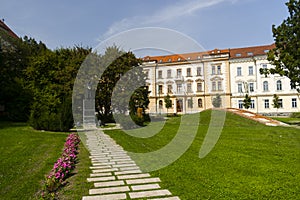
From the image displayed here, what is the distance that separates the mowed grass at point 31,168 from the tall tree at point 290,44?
47.3ft

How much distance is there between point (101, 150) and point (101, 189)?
431 cm

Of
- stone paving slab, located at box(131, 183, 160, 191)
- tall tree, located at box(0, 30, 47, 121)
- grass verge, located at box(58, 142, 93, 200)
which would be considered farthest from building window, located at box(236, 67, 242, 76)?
stone paving slab, located at box(131, 183, 160, 191)

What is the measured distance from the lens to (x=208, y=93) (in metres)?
46.3

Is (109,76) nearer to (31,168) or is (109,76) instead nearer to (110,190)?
(31,168)

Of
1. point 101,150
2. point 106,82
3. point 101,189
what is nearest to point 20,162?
point 101,150

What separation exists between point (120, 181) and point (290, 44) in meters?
16.5

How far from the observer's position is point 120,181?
5.07 metres

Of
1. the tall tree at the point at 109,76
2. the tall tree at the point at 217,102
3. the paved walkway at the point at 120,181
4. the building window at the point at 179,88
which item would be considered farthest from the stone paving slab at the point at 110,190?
the building window at the point at 179,88

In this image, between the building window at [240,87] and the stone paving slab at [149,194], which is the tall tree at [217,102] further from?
the stone paving slab at [149,194]

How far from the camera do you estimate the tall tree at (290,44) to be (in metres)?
16.9

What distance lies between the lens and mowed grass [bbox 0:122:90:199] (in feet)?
14.8

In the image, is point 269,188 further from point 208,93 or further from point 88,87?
point 208,93

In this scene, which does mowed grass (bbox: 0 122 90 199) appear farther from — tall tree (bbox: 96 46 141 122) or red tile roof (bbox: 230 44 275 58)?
red tile roof (bbox: 230 44 275 58)

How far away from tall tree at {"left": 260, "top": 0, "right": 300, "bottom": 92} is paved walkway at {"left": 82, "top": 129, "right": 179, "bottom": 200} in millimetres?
13977
